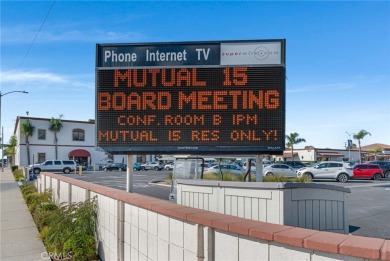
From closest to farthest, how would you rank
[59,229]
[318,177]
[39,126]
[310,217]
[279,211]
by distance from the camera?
[279,211], [310,217], [59,229], [318,177], [39,126]

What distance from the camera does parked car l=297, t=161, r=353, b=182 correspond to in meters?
33.4

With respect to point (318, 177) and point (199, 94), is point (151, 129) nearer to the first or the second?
point (199, 94)

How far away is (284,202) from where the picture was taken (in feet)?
19.0

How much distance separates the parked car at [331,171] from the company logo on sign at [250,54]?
88.0 feet

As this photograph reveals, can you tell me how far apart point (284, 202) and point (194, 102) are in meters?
3.22

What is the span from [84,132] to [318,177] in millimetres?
46630

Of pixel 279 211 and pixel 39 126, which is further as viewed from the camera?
pixel 39 126

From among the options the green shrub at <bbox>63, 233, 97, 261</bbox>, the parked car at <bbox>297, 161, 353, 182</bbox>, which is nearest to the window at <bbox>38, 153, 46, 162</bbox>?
the parked car at <bbox>297, 161, 353, 182</bbox>

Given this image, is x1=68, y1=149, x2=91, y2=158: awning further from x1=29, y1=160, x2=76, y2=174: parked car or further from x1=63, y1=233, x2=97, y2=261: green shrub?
x1=63, y1=233, x2=97, y2=261: green shrub

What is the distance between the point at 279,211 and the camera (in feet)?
19.0

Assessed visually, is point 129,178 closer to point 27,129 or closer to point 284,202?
point 284,202

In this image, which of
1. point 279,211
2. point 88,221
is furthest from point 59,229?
point 279,211

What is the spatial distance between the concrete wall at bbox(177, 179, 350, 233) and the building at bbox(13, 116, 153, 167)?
59529mm

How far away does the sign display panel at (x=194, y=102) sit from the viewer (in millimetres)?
8102
